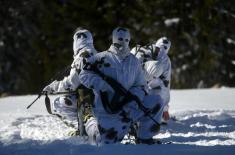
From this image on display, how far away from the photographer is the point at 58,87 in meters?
11.4

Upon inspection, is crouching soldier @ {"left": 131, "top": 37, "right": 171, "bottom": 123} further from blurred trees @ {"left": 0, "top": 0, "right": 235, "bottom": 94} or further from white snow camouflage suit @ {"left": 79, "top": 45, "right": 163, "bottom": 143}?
blurred trees @ {"left": 0, "top": 0, "right": 235, "bottom": 94}

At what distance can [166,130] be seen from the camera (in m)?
12.4

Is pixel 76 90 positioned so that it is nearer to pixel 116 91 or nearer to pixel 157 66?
pixel 116 91

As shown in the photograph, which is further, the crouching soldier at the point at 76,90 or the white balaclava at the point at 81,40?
the white balaclava at the point at 81,40

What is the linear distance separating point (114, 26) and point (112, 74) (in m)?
23.6

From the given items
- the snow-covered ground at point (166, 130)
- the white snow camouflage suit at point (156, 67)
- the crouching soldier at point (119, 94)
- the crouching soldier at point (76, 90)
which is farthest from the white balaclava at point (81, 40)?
the crouching soldier at point (119, 94)

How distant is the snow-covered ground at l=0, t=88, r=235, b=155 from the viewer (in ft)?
29.6

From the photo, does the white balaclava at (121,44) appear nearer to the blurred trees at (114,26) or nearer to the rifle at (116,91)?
the rifle at (116,91)

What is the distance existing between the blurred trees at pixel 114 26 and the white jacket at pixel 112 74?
75.2 feet

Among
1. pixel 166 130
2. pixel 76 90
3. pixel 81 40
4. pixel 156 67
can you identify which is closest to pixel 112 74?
pixel 76 90

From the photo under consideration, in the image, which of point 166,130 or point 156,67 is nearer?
point 156,67

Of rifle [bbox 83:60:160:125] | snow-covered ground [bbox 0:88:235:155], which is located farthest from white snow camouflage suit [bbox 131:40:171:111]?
rifle [bbox 83:60:160:125]

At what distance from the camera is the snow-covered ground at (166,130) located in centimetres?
903

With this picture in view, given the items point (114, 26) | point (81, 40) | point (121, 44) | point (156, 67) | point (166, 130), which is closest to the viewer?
point (121, 44)
